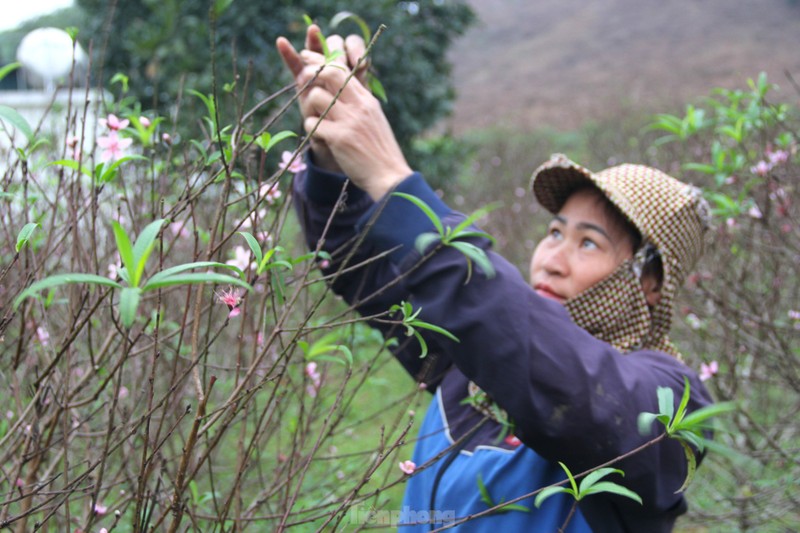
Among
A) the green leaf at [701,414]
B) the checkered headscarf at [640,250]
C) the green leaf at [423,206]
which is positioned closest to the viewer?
the green leaf at [701,414]

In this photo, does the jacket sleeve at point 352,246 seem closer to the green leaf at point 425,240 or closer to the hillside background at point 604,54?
the green leaf at point 425,240

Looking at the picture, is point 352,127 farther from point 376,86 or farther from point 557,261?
point 557,261

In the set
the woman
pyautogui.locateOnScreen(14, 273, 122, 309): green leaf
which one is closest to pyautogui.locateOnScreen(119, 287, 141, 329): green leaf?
pyautogui.locateOnScreen(14, 273, 122, 309): green leaf

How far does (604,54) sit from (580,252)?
34046 millimetres

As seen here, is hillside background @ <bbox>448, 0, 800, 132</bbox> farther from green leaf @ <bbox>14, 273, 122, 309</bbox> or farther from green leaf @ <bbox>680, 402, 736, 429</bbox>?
green leaf @ <bbox>14, 273, 122, 309</bbox>

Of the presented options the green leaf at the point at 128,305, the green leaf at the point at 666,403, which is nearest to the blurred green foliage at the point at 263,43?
the green leaf at the point at 666,403

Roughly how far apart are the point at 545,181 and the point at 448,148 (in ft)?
20.6

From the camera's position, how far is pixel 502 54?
122ft

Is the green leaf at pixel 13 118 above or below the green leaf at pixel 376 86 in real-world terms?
above

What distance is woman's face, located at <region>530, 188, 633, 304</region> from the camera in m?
1.78

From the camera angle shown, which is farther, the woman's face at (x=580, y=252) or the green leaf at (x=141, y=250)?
the woman's face at (x=580, y=252)

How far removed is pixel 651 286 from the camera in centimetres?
183

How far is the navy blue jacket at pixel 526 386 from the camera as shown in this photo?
1.33m

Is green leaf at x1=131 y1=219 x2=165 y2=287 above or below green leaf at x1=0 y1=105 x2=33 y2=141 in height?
below
